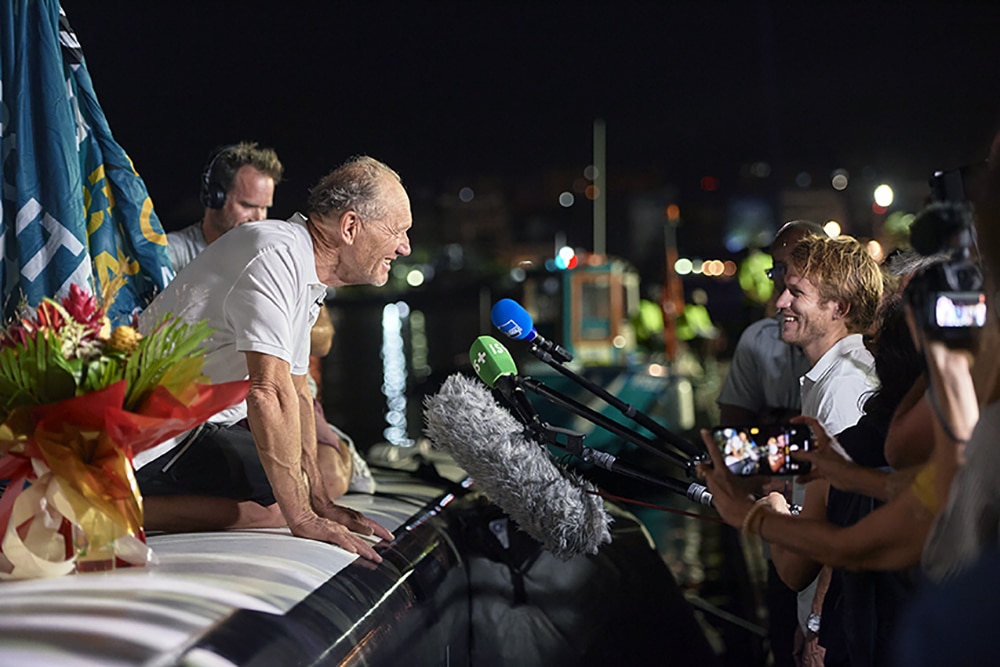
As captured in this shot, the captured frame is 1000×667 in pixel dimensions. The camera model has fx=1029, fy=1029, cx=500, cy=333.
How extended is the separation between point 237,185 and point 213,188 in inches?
3.8

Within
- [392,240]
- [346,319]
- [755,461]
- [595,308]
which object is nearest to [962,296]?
[755,461]

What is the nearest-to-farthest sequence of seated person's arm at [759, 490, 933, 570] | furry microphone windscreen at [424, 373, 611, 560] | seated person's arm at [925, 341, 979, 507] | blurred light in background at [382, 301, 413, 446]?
seated person's arm at [925, 341, 979, 507] < seated person's arm at [759, 490, 933, 570] < furry microphone windscreen at [424, 373, 611, 560] < blurred light in background at [382, 301, 413, 446]

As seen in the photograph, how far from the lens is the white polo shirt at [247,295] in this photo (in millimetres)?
2438

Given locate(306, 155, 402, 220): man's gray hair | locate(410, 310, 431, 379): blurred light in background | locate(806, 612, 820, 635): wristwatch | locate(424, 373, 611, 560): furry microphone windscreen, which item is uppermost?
locate(306, 155, 402, 220): man's gray hair

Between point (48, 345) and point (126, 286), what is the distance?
1.60 m

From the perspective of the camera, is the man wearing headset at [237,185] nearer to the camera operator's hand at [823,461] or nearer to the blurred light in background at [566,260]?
the camera operator's hand at [823,461]

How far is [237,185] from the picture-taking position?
3627mm

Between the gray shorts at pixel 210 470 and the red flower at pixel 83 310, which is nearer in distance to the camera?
the red flower at pixel 83 310

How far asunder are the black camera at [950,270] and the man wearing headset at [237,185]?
103 inches

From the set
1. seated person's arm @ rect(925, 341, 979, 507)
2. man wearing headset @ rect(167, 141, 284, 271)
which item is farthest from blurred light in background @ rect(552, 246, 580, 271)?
seated person's arm @ rect(925, 341, 979, 507)

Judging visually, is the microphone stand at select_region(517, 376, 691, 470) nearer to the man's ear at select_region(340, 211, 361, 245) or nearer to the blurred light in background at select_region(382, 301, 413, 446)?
the man's ear at select_region(340, 211, 361, 245)

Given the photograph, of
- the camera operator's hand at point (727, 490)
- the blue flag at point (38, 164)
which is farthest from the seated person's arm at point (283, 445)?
the camera operator's hand at point (727, 490)

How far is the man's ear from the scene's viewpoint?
2664mm

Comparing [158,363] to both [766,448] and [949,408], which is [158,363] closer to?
[766,448]
